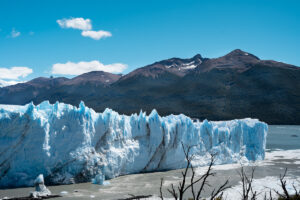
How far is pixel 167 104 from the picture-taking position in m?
75.8

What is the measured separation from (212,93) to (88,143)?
6757cm

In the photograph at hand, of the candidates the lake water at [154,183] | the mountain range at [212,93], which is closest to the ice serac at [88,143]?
the lake water at [154,183]

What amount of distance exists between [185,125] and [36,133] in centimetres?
809

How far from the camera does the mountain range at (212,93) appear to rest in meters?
65.2

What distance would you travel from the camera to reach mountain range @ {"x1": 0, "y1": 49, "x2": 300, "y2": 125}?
214ft

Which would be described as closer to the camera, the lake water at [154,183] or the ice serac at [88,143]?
the lake water at [154,183]

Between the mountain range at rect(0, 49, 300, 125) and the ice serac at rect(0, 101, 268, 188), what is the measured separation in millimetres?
51986

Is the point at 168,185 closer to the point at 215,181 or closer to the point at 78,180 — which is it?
the point at 215,181

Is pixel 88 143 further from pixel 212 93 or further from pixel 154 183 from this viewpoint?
pixel 212 93

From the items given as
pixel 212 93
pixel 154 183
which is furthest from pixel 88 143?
pixel 212 93

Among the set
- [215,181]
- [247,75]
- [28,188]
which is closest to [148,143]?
[215,181]

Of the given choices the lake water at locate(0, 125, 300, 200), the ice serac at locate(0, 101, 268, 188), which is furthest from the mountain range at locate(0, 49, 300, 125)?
the ice serac at locate(0, 101, 268, 188)

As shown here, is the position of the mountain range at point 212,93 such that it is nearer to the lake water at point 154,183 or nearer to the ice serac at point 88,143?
the lake water at point 154,183

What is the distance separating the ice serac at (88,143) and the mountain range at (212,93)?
5199 cm
